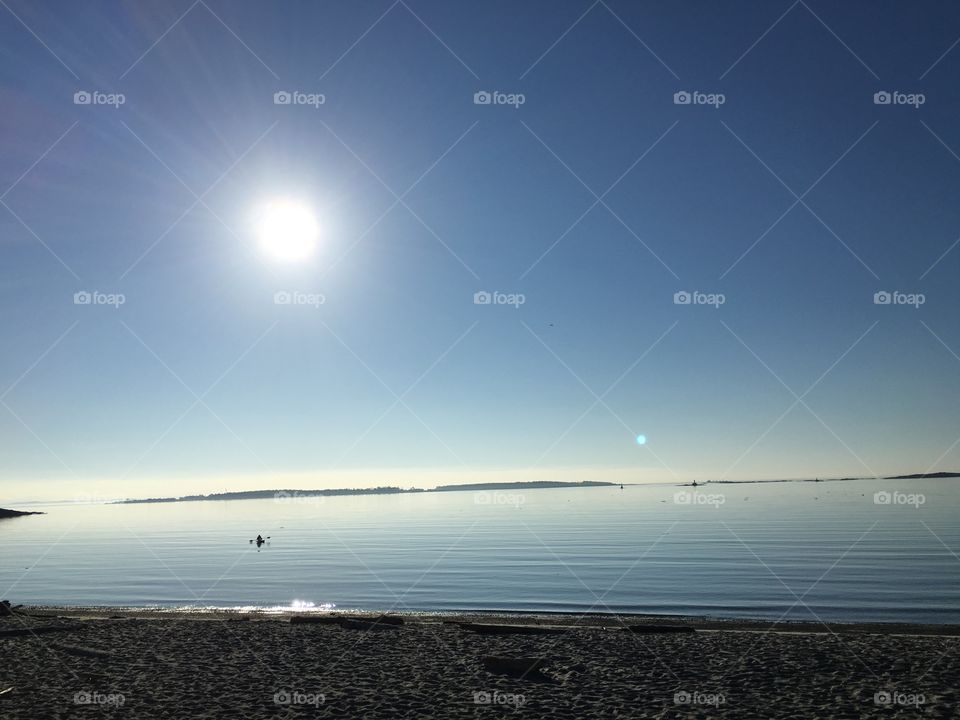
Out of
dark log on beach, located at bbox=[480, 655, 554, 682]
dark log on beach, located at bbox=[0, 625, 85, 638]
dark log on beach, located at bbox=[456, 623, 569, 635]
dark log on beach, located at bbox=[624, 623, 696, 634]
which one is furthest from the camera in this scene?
dark log on beach, located at bbox=[0, 625, 85, 638]

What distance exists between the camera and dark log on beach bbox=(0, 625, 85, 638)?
2328 cm

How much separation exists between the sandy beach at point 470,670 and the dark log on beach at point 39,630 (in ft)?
0.24

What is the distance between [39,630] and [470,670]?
1746 cm

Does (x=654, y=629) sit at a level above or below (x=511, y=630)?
below

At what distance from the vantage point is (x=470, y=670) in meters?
17.2

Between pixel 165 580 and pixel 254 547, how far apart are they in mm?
24567

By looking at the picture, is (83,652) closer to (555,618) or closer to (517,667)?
(517,667)

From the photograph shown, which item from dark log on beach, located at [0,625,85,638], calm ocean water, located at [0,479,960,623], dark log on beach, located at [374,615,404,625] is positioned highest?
calm ocean water, located at [0,479,960,623]

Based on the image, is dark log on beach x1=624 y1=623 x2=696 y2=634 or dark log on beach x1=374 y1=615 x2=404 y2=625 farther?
dark log on beach x1=374 y1=615 x2=404 y2=625

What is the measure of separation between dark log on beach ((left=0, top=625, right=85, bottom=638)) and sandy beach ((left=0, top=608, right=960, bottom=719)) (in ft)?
0.24

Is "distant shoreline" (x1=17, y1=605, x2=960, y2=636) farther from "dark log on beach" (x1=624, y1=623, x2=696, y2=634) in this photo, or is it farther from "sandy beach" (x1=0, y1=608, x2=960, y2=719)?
"dark log on beach" (x1=624, y1=623, x2=696, y2=634)

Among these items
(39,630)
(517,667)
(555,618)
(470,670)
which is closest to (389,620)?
(555,618)

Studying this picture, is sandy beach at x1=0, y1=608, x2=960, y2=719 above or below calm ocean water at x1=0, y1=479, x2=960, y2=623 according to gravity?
below

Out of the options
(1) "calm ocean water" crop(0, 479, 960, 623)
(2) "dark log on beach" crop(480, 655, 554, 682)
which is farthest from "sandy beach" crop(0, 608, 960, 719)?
(1) "calm ocean water" crop(0, 479, 960, 623)
